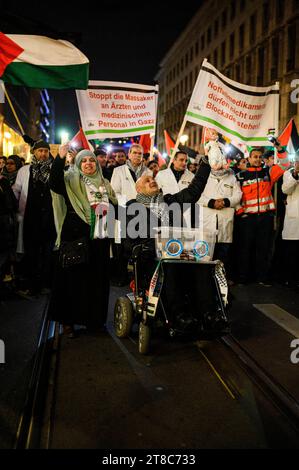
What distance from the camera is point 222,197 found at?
25.7 ft

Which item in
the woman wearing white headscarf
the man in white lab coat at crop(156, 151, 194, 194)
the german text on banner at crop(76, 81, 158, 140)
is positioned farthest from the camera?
the german text on banner at crop(76, 81, 158, 140)

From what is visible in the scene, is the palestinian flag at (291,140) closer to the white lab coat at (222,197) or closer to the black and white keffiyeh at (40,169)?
the white lab coat at (222,197)

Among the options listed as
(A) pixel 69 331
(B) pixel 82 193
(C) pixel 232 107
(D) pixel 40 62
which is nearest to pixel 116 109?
(C) pixel 232 107

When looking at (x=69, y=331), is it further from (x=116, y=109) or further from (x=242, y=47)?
(x=242, y=47)

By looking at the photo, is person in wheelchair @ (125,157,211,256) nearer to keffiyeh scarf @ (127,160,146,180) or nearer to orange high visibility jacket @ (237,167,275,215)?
keffiyeh scarf @ (127,160,146,180)

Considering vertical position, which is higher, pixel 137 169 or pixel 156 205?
pixel 137 169

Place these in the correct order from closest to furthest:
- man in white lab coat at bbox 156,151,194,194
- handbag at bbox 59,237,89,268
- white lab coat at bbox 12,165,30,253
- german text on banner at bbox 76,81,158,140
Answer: handbag at bbox 59,237,89,268, white lab coat at bbox 12,165,30,253, man in white lab coat at bbox 156,151,194,194, german text on banner at bbox 76,81,158,140

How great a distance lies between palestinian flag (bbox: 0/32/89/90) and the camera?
18.8 ft

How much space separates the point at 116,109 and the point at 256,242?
3473 millimetres

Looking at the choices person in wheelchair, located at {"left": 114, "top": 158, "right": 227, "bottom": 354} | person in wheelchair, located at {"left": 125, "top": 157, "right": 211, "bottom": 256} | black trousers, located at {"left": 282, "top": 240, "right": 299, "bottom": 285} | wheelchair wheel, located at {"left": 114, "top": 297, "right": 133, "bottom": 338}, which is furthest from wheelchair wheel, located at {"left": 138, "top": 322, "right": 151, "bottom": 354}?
black trousers, located at {"left": 282, "top": 240, "right": 299, "bottom": 285}

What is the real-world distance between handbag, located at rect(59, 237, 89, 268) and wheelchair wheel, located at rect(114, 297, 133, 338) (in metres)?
0.63

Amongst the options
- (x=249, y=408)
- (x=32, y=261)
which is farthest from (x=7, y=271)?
(x=249, y=408)

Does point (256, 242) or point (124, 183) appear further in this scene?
point (256, 242)

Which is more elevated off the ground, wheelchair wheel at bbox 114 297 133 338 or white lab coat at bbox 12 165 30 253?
white lab coat at bbox 12 165 30 253
